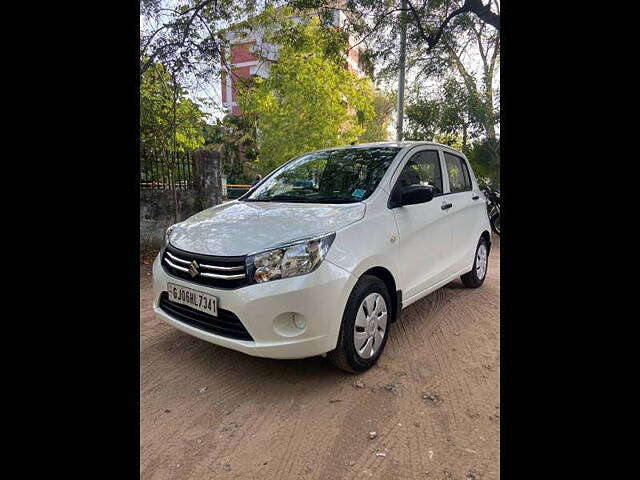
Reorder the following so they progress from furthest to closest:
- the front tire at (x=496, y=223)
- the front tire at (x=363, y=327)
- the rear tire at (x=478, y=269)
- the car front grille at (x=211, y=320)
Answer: the front tire at (x=496, y=223), the rear tire at (x=478, y=269), the front tire at (x=363, y=327), the car front grille at (x=211, y=320)

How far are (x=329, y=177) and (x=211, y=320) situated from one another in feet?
5.44

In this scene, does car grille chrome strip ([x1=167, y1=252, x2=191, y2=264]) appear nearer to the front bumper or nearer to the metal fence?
the front bumper

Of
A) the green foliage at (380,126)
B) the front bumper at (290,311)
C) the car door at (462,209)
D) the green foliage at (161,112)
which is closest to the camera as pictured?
the front bumper at (290,311)

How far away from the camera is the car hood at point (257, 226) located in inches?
97.3

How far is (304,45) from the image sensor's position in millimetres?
7000

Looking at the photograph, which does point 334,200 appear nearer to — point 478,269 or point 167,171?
point 478,269

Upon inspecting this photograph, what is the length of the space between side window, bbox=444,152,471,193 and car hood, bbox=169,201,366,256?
1.68 meters

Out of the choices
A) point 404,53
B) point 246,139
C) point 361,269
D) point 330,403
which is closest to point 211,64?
point 404,53

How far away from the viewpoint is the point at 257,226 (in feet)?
8.80

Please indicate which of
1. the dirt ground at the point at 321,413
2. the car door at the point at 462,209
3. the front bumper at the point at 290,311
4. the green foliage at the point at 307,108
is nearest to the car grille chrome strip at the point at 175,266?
the front bumper at the point at 290,311

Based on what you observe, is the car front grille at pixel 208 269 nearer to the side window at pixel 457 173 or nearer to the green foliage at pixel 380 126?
the side window at pixel 457 173

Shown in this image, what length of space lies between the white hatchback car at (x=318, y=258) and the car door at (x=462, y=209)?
128mm
